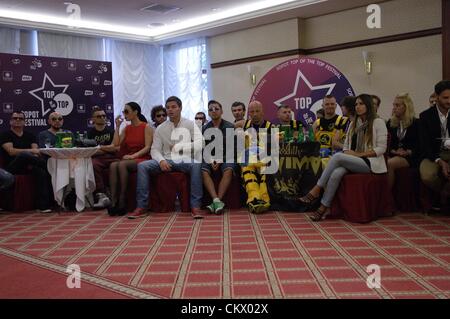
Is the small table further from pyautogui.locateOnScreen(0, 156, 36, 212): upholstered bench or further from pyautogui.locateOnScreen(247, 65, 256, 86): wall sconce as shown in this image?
pyautogui.locateOnScreen(247, 65, 256, 86): wall sconce

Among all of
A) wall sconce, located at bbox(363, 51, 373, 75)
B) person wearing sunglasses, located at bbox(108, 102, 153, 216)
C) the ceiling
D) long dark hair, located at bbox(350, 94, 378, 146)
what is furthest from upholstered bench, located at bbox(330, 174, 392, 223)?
the ceiling

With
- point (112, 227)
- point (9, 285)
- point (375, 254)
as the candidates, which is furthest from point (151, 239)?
point (375, 254)

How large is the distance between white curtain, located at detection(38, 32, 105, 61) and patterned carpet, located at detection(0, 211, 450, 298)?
488cm

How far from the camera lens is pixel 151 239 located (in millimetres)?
3807

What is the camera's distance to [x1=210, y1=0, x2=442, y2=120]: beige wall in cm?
671

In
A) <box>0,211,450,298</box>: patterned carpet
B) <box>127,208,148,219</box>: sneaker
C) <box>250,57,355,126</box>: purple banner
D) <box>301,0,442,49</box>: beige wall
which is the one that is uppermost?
<box>301,0,442,49</box>: beige wall

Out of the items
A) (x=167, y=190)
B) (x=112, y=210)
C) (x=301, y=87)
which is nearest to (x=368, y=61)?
(x=301, y=87)

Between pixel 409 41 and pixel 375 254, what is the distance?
187 inches

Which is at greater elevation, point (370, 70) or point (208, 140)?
point (370, 70)

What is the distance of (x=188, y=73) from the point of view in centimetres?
1016

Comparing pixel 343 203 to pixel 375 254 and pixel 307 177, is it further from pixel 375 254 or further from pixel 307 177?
pixel 375 254

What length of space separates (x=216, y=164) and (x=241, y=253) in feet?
6.18
